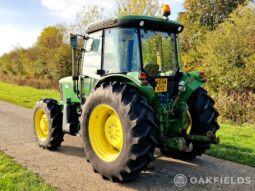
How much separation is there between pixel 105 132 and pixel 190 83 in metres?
1.64

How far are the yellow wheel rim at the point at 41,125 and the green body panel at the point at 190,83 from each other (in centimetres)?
295

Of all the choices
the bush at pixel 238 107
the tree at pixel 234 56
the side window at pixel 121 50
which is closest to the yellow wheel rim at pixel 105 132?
the side window at pixel 121 50

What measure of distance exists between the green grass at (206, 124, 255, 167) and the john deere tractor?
0.90m

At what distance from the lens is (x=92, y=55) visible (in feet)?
18.8

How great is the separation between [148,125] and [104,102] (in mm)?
790

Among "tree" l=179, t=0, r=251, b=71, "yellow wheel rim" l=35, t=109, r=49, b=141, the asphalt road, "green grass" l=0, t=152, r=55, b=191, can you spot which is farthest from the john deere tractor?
"tree" l=179, t=0, r=251, b=71

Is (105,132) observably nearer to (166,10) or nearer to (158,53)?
(158,53)

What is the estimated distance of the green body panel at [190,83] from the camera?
5.27 m

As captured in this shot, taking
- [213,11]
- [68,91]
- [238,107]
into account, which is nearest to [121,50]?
[68,91]

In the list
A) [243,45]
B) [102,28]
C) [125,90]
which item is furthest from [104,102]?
[243,45]

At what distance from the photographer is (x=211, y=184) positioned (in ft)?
15.0

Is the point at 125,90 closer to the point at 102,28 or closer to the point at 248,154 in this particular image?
the point at 102,28

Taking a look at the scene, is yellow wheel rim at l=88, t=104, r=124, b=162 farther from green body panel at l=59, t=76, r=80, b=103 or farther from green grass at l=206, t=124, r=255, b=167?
green grass at l=206, t=124, r=255, b=167

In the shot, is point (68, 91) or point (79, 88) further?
point (68, 91)
